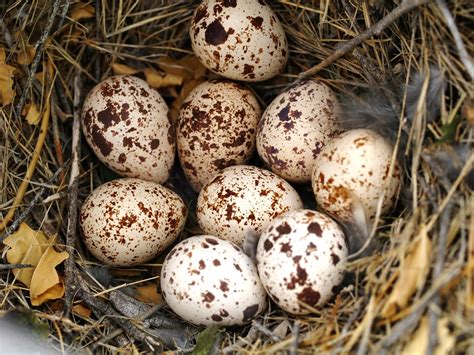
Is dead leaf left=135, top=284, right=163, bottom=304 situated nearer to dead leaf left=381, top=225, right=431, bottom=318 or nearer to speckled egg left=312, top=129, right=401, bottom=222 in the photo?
speckled egg left=312, top=129, right=401, bottom=222

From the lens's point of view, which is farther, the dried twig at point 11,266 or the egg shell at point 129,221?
the egg shell at point 129,221

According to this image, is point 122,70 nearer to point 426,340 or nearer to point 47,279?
point 47,279

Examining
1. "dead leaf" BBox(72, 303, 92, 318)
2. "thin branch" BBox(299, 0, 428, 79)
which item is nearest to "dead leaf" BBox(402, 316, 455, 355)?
"thin branch" BBox(299, 0, 428, 79)

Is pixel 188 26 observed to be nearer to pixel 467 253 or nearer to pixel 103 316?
pixel 103 316

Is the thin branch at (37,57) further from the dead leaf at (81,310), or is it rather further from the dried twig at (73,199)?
the dead leaf at (81,310)

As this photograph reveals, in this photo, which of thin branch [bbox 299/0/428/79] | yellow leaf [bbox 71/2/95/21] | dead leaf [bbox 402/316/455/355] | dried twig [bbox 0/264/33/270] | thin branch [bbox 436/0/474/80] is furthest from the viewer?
yellow leaf [bbox 71/2/95/21]

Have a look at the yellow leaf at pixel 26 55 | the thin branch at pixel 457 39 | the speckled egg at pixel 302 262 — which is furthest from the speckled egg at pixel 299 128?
the yellow leaf at pixel 26 55

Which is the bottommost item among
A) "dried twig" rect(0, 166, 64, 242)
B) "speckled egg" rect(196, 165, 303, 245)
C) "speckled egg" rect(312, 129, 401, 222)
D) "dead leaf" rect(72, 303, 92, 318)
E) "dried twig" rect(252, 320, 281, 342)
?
"dead leaf" rect(72, 303, 92, 318)
